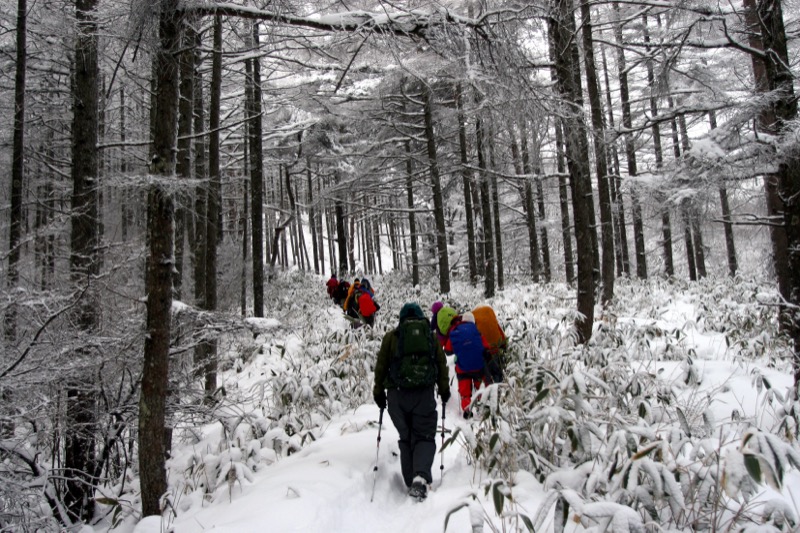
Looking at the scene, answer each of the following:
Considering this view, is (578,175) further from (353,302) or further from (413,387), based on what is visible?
(353,302)

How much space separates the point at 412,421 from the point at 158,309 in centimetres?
263

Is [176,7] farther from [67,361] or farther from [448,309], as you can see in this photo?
[448,309]

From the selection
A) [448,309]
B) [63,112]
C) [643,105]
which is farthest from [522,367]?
[643,105]

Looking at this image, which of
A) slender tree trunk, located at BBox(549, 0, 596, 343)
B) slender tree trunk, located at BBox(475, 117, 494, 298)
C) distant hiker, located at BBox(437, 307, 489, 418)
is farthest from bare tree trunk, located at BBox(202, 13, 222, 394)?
slender tree trunk, located at BBox(475, 117, 494, 298)

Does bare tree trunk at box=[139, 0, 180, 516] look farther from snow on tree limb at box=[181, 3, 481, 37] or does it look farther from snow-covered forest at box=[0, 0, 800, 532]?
snow on tree limb at box=[181, 3, 481, 37]

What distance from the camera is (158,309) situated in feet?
12.3

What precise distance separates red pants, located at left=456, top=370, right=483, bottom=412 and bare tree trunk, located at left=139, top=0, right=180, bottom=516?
12.4ft

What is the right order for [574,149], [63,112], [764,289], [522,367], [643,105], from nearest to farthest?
[522,367] → [574,149] → [63,112] → [764,289] → [643,105]

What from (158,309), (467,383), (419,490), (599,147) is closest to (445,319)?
(467,383)

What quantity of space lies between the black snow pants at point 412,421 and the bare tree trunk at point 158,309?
214cm

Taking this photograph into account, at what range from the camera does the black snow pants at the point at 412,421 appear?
4.47m

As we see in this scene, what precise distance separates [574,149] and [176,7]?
5.65 m

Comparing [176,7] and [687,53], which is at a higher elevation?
[687,53]

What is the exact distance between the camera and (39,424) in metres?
Answer: 4.30
